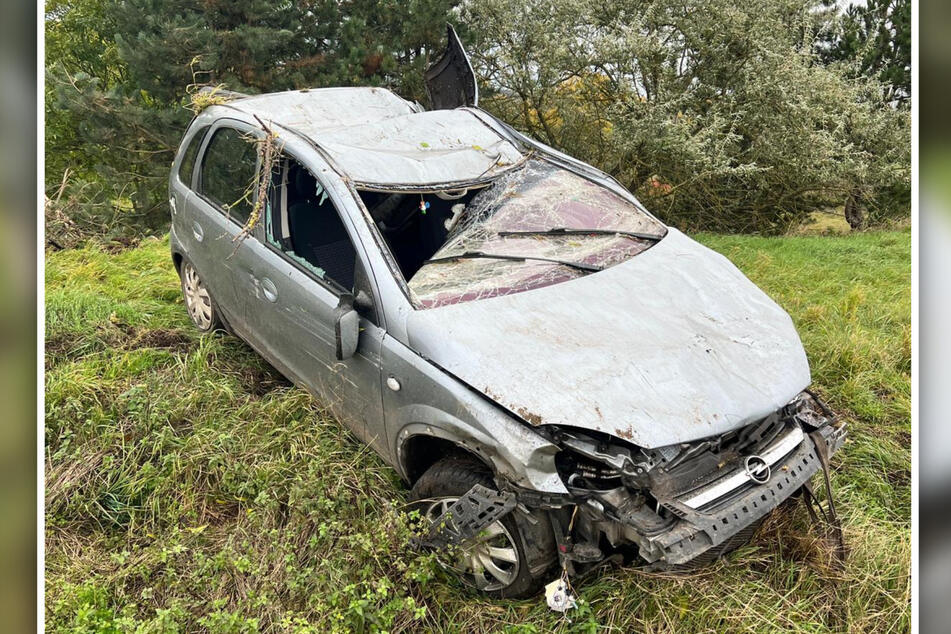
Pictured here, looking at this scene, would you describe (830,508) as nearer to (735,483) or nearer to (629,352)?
(735,483)

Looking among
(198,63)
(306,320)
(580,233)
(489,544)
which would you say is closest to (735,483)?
(489,544)

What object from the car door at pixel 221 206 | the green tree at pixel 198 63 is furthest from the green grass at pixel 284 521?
the green tree at pixel 198 63

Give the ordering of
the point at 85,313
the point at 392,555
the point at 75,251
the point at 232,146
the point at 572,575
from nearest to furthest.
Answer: the point at 572,575 → the point at 392,555 → the point at 232,146 → the point at 85,313 → the point at 75,251

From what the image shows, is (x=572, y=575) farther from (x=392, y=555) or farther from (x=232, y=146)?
(x=232, y=146)

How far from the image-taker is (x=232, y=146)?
148 inches

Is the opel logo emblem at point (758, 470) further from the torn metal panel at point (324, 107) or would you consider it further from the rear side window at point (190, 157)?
the rear side window at point (190, 157)

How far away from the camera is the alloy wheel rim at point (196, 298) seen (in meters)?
4.24

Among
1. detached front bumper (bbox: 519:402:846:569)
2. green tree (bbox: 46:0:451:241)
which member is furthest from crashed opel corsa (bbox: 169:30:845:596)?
green tree (bbox: 46:0:451:241)

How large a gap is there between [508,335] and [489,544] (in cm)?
79

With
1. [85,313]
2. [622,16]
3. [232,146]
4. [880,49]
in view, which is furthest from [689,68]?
[85,313]

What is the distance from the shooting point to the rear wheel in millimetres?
4172

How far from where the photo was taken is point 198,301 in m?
4.33

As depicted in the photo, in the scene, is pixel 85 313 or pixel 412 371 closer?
Result: pixel 412 371

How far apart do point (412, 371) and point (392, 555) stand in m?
0.78
